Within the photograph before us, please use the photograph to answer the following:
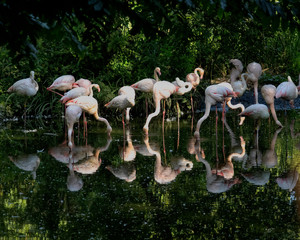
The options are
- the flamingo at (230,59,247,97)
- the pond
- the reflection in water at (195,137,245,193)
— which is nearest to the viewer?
the pond

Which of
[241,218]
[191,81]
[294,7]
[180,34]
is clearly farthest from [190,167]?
[191,81]

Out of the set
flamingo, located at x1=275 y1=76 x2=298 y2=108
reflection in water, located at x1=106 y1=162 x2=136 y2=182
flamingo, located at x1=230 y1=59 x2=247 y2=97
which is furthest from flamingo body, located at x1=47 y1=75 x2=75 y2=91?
reflection in water, located at x1=106 y1=162 x2=136 y2=182

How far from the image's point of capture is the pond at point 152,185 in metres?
4.46

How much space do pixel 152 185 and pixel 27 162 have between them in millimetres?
2266

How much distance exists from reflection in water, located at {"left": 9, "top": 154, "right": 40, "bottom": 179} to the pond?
15 millimetres

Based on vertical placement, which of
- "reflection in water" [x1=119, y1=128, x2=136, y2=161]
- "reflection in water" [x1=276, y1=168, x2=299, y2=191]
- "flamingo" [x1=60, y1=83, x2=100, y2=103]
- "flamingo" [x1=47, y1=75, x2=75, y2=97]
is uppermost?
"flamingo" [x1=47, y1=75, x2=75, y2=97]

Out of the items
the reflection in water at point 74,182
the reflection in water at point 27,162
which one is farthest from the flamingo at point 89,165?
the reflection in water at point 27,162

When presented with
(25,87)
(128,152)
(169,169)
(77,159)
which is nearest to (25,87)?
(25,87)

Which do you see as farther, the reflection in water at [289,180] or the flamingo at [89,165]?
the flamingo at [89,165]

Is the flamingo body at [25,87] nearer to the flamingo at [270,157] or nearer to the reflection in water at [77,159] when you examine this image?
the reflection in water at [77,159]

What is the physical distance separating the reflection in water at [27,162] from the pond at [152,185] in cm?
1

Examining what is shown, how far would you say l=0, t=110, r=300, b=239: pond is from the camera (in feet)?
14.6

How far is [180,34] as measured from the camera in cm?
438

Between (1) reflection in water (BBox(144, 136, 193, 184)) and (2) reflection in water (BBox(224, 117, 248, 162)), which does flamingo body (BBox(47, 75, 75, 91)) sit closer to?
(2) reflection in water (BBox(224, 117, 248, 162))
